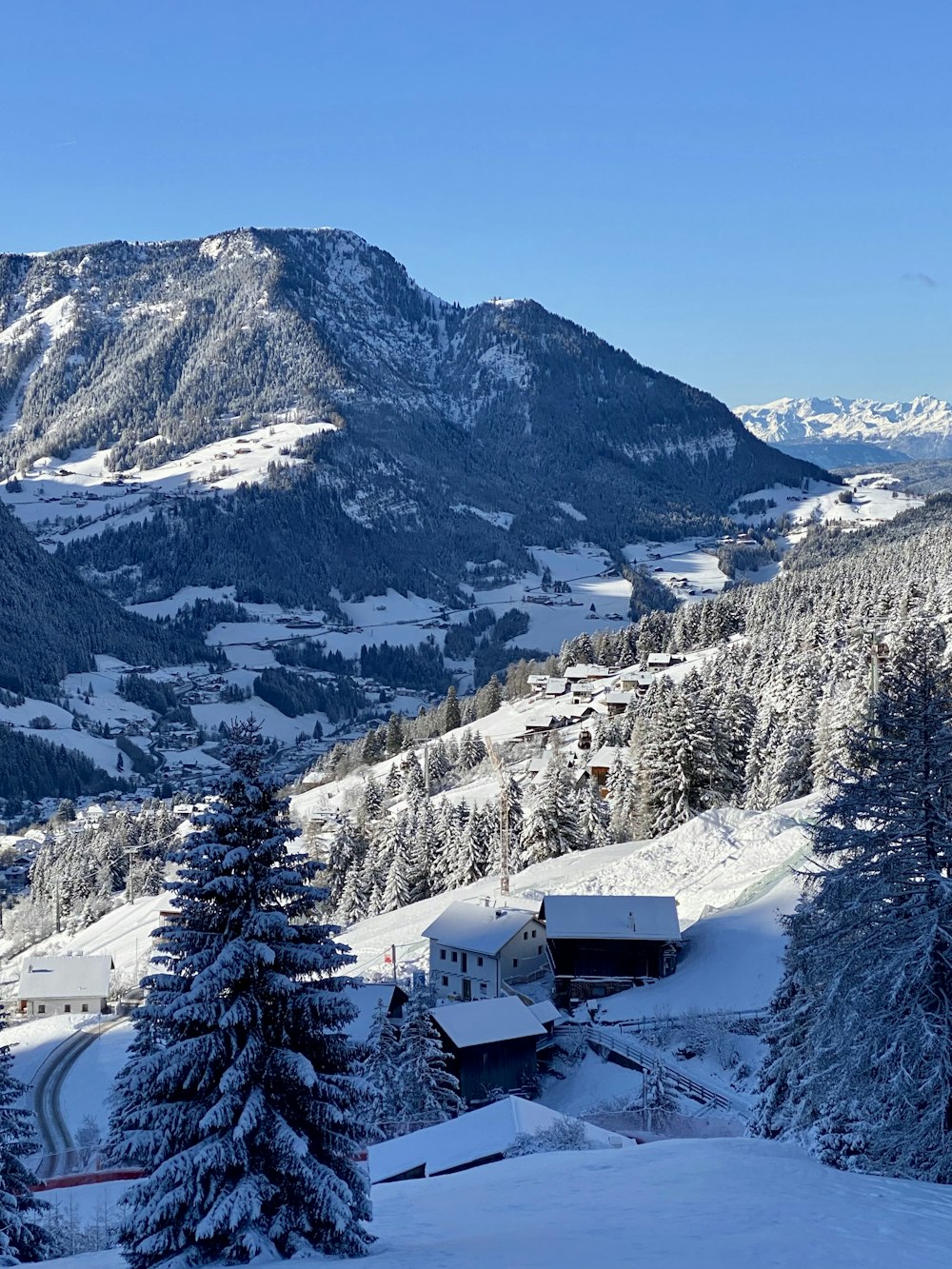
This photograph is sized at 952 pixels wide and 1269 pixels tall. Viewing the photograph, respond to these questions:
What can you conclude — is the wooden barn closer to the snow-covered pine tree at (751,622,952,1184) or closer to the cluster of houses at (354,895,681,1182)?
the cluster of houses at (354,895,681,1182)

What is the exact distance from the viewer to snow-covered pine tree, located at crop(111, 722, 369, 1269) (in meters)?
12.5

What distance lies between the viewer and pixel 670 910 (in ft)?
144

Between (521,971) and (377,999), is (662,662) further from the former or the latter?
(377,999)

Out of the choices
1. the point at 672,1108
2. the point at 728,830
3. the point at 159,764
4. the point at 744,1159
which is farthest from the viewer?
the point at 159,764

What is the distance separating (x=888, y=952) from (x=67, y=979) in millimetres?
55987

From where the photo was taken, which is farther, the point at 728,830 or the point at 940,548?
the point at 940,548

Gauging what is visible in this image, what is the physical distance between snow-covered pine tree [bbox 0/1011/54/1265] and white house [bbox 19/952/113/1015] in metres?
45.0

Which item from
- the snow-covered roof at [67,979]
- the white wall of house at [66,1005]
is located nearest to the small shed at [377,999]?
the white wall of house at [66,1005]

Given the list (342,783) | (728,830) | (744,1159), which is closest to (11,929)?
(342,783)

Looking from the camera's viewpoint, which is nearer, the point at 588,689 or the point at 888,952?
the point at 888,952

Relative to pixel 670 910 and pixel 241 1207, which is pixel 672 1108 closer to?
pixel 670 910

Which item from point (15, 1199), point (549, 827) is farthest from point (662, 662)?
point (15, 1199)

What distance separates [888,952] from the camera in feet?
51.2

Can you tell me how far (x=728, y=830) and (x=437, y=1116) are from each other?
84.2ft
